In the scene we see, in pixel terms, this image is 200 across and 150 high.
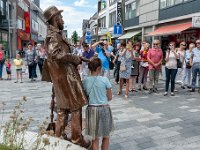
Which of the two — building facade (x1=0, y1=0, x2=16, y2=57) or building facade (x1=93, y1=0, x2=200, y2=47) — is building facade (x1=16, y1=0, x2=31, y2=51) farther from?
building facade (x1=93, y1=0, x2=200, y2=47)

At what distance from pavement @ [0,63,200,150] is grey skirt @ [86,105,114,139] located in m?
0.93

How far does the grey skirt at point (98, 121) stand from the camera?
398 centimetres

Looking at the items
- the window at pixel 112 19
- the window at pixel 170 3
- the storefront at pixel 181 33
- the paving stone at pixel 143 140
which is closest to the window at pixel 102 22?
the window at pixel 112 19

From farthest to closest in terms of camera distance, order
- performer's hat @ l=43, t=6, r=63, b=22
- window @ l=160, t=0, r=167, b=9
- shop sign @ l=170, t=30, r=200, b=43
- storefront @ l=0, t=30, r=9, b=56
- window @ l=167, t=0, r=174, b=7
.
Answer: storefront @ l=0, t=30, r=9, b=56, window @ l=160, t=0, r=167, b=9, window @ l=167, t=0, r=174, b=7, shop sign @ l=170, t=30, r=200, b=43, performer's hat @ l=43, t=6, r=63, b=22

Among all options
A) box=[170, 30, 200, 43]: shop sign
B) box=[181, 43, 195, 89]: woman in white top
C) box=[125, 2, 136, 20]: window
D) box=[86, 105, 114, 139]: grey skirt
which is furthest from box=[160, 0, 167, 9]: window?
box=[86, 105, 114, 139]: grey skirt

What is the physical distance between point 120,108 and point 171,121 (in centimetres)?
168

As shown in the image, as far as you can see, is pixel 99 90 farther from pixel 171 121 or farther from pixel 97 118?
pixel 171 121

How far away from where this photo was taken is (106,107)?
4.04m

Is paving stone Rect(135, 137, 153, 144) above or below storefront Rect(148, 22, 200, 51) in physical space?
below

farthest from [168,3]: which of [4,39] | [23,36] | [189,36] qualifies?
[23,36]

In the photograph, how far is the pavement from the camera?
16.7ft

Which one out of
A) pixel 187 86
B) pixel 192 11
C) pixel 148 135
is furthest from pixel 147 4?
pixel 148 135

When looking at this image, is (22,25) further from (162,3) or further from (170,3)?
(170,3)

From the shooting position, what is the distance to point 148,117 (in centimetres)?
685
